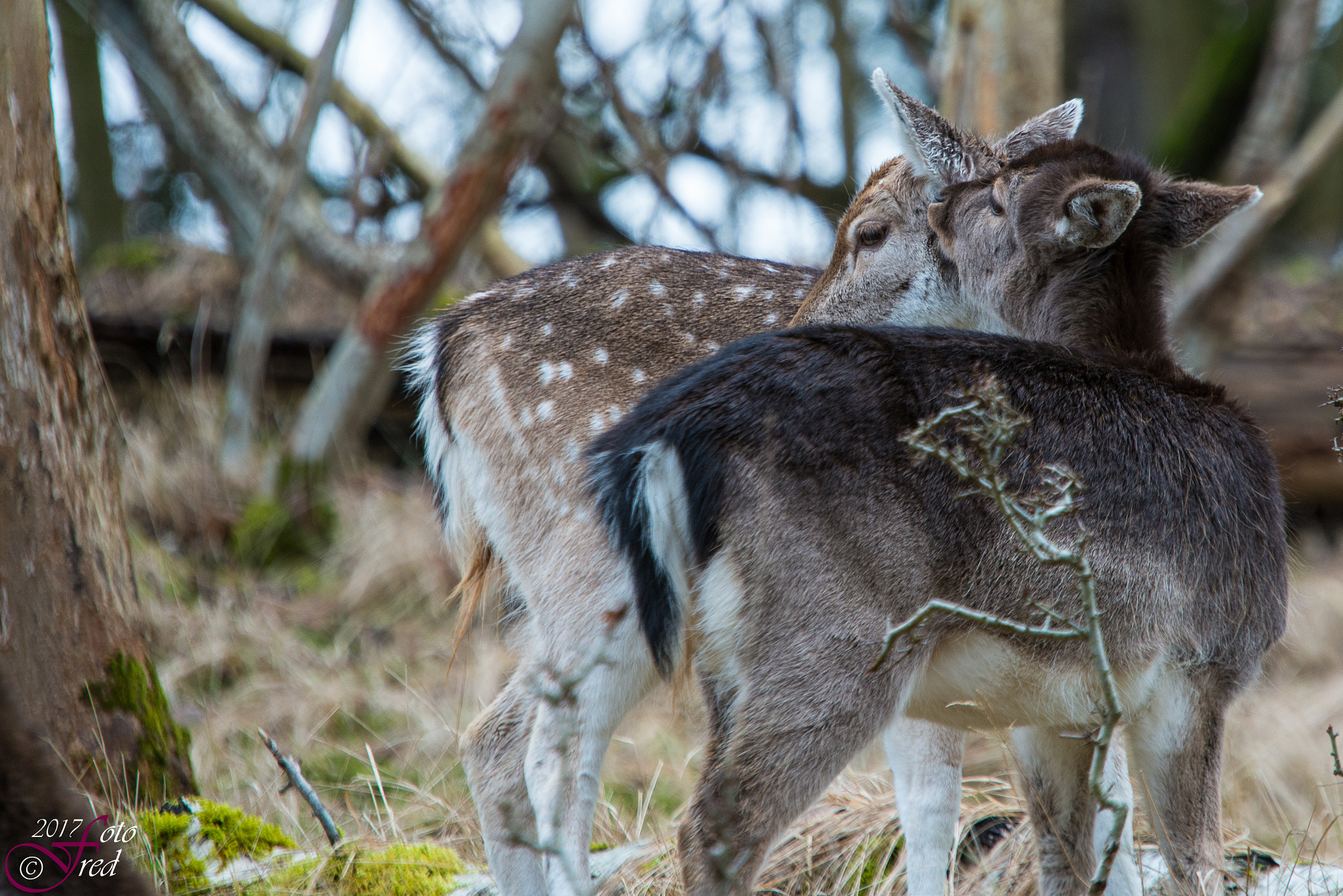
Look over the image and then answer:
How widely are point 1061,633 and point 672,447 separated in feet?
3.00

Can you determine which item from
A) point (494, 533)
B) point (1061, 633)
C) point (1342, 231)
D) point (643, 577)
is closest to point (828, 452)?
point (643, 577)

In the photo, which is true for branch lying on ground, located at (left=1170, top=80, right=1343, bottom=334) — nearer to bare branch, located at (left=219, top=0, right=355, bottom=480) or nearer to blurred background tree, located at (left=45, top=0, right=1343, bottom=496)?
blurred background tree, located at (left=45, top=0, right=1343, bottom=496)

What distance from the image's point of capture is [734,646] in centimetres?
250

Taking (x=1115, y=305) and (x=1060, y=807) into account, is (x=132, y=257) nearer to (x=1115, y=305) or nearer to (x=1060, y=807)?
(x=1115, y=305)

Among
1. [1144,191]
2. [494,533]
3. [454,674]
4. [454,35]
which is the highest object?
[454,35]

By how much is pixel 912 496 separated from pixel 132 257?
30.1 feet

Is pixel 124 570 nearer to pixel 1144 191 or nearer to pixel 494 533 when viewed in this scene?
pixel 494 533

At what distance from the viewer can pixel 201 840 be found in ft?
10.3

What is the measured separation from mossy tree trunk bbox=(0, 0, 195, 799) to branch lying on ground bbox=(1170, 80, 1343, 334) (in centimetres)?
628

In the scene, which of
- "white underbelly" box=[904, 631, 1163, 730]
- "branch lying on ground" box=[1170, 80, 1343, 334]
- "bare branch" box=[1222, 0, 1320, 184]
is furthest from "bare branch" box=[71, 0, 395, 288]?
"bare branch" box=[1222, 0, 1320, 184]

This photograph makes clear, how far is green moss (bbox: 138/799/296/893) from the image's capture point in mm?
3053

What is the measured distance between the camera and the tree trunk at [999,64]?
658 centimetres

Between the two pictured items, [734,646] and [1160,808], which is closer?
[734,646]

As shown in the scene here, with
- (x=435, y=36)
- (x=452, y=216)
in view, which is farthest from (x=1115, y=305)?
(x=435, y=36)
